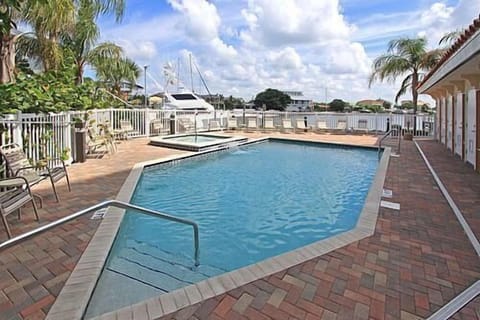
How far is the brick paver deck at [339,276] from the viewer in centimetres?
276

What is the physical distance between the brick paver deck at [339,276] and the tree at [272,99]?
174 ft

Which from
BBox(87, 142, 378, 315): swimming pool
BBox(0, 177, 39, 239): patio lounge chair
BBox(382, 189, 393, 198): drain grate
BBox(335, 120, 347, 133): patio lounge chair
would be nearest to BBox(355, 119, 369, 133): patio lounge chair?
BBox(335, 120, 347, 133): patio lounge chair

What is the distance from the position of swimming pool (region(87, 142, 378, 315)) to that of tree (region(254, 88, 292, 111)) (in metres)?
46.8

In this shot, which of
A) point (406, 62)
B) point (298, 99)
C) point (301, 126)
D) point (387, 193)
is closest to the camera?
point (387, 193)

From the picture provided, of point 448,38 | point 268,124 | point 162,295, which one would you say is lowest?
point 162,295

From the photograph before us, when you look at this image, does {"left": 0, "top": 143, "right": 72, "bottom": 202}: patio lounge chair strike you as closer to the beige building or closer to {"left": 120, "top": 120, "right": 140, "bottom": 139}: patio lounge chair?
the beige building

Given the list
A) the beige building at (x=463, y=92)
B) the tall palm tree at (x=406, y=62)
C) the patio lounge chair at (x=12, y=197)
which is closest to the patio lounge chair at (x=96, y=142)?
the patio lounge chair at (x=12, y=197)

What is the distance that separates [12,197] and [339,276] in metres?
3.80

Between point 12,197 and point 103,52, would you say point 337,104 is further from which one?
point 12,197

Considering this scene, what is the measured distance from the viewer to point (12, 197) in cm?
433

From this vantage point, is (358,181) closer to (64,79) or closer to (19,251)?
(19,251)

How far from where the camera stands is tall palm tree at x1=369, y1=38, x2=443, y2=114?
19.7 metres

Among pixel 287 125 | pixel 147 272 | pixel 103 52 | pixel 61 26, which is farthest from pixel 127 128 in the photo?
pixel 147 272

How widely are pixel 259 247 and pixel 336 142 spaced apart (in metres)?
12.0
